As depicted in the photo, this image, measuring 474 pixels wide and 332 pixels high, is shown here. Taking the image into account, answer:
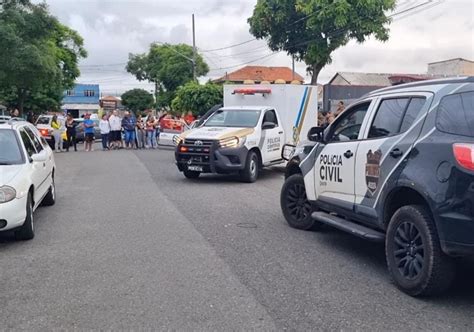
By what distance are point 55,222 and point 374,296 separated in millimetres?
5245

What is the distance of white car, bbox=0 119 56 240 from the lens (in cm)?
661

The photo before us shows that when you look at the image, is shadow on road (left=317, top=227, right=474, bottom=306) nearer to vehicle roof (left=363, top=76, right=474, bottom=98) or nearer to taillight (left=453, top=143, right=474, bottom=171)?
taillight (left=453, top=143, right=474, bottom=171)

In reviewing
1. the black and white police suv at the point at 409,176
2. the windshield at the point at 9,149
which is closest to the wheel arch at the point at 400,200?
the black and white police suv at the point at 409,176

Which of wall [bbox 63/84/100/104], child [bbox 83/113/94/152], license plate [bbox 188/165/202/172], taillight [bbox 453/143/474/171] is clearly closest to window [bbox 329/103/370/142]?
taillight [bbox 453/143/474/171]

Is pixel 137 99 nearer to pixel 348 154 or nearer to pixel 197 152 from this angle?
pixel 197 152

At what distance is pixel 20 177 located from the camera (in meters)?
7.01

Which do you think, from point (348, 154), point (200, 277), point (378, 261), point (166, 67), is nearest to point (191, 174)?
point (348, 154)

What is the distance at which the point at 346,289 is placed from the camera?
17.1 ft

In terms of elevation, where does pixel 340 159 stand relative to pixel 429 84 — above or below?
below

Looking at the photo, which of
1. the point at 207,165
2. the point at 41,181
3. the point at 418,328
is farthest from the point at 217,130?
the point at 418,328

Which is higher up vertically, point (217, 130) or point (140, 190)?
point (217, 130)

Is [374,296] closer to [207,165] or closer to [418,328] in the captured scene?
[418,328]

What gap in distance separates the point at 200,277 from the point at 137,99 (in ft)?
264

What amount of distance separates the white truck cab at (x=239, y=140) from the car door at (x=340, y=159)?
5.48 m
